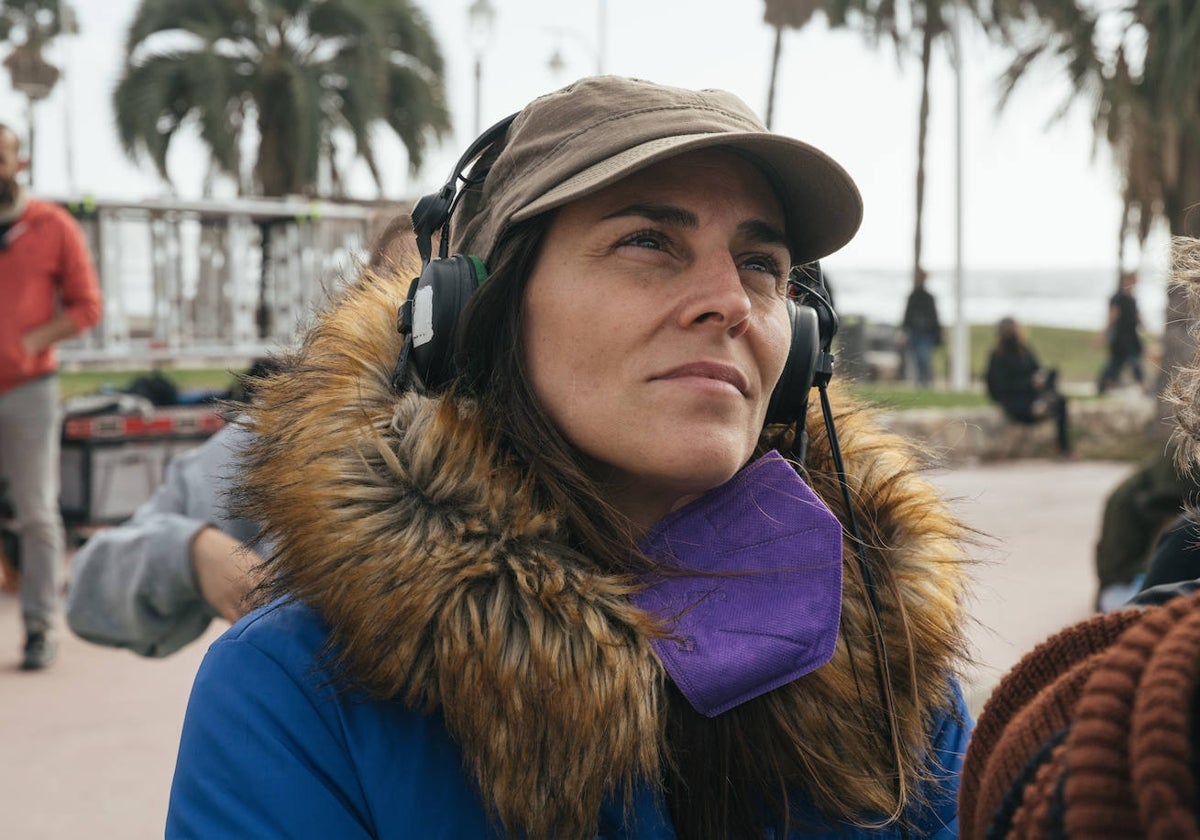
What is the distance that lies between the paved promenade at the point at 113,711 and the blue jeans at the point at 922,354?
1263cm

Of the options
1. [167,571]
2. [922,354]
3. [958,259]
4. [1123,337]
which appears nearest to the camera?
[167,571]

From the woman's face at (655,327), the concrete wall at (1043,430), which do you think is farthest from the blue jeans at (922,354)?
the woman's face at (655,327)

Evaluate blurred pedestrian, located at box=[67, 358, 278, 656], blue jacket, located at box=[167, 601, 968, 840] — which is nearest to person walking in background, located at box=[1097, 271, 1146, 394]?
blurred pedestrian, located at box=[67, 358, 278, 656]

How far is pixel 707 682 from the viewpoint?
154cm

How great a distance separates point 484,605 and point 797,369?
655mm

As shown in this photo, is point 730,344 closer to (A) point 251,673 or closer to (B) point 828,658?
(B) point 828,658

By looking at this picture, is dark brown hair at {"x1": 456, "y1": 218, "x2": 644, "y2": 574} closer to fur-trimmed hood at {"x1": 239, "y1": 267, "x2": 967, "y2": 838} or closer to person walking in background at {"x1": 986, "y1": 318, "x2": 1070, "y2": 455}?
fur-trimmed hood at {"x1": 239, "y1": 267, "x2": 967, "y2": 838}

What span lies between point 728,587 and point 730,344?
318 millimetres

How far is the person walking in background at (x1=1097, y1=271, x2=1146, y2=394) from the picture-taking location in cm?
2078

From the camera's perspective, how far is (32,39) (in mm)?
37094

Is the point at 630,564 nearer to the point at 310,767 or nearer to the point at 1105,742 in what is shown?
the point at 310,767

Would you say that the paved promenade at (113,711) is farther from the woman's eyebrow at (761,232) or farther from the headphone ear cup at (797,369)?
the woman's eyebrow at (761,232)

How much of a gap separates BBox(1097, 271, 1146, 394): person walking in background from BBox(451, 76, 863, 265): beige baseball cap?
20.7 metres

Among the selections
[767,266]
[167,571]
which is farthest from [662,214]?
[167,571]
